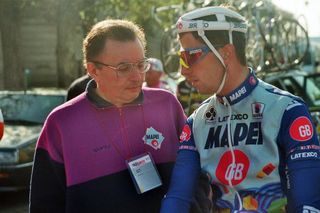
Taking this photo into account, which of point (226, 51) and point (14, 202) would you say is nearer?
point (226, 51)

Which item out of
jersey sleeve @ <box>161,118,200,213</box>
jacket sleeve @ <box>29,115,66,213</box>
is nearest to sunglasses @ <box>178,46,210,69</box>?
jersey sleeve @ <box>161,118,200,213</box>

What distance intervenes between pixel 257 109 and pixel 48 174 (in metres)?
0.99

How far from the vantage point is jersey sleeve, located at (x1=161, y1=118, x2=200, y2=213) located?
2197 mm

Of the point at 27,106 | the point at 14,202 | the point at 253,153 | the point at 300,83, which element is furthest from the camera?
the point at 300,83

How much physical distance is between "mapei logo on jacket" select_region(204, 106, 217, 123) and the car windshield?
247 inches

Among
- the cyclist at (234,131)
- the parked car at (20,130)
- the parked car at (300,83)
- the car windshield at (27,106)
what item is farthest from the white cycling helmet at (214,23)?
the parked car at (300,83)

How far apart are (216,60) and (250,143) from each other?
1.09 ft

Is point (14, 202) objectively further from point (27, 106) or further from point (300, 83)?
point (300, 83)

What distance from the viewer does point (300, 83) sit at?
912 cm

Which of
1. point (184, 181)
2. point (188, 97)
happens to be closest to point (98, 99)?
point (184, 181)

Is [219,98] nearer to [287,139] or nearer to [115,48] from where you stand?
[287,139]

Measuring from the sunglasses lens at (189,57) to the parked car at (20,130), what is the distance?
546 cm

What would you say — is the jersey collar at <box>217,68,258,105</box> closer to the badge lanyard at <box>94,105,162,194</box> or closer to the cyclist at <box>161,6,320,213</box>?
the cyclist at <box>161,6,320,213</box>

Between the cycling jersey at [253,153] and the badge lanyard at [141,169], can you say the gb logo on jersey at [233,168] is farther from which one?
the badge lanyard at [141,169]
